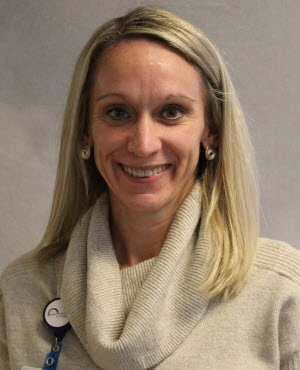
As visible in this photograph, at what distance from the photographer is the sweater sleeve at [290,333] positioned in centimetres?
156

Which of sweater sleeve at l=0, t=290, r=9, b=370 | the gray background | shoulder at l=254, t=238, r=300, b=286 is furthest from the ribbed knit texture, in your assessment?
the gray background

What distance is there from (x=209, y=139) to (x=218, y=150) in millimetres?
36

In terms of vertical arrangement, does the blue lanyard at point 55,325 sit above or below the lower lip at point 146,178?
below

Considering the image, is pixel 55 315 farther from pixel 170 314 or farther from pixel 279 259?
pixel 279 259

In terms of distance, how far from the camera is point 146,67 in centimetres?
155

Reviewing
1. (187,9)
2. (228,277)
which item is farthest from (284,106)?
(228,277)

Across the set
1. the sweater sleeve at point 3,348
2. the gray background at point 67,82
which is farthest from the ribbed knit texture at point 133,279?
the gray background at point 67,82

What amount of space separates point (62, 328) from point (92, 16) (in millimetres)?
1102

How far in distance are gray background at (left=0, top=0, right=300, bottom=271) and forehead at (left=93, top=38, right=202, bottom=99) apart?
0.65 meters

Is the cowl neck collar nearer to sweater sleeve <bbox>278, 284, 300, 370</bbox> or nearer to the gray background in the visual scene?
sweater sleeve <bbox>278, 284, 300, 370</bbox>

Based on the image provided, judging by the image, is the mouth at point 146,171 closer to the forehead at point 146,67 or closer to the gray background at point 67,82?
the forehead at point 146,67

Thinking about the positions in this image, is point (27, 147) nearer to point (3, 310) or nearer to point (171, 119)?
point (3, 310)

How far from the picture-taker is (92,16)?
2.30m

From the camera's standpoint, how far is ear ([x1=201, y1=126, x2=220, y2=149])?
1.68 meters
